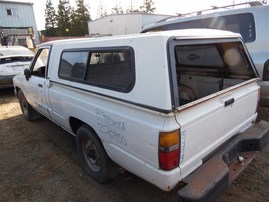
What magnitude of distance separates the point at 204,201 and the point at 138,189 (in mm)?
1153

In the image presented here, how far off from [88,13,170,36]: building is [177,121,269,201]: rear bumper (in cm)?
2329

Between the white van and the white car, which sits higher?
the white van

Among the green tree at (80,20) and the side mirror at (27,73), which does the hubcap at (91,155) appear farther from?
the green tree at (80,20)

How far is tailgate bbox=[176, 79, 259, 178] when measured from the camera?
192 centimetres

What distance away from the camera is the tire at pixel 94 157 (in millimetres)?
2697

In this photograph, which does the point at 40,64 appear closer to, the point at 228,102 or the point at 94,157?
the point at 94,157

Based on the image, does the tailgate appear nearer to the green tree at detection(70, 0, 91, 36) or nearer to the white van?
the white van

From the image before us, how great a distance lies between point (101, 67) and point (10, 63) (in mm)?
6033

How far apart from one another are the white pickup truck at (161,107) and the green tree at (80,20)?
4910 centimetres

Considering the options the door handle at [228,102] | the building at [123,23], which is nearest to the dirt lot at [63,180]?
the door handle at [228,102]

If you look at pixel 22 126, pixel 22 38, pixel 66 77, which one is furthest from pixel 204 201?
pixel 22 38

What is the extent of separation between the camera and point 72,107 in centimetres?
292

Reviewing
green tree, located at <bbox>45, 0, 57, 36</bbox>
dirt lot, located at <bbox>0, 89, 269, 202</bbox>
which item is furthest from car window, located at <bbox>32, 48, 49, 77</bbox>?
green tree, located at <bbox>45, 0, 57, 36</bbox>

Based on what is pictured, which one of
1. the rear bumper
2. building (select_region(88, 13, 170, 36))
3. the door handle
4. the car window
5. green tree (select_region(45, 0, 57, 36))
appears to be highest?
green tree (select_region(45, 0, 57, 36))
